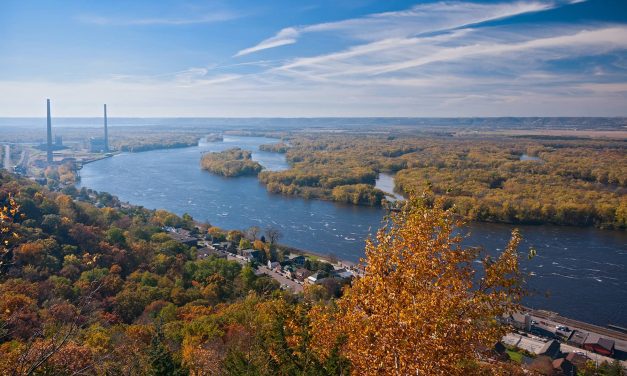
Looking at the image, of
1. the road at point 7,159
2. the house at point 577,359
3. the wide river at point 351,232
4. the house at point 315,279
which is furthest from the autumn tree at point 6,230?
the road at point 7,159

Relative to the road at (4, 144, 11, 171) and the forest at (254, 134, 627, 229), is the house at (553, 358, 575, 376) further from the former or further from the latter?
the road at (4, 144, 11, 171)

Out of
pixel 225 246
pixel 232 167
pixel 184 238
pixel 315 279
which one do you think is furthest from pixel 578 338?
pixel 232 167

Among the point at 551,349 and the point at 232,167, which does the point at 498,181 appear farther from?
the point at 551,349

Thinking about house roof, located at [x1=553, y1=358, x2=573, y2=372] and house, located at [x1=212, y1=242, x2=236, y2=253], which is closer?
house roof, located at [x1=553, y1=358, x2=573, y2=372]

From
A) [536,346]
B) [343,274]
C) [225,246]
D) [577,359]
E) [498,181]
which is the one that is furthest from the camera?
[498,181]

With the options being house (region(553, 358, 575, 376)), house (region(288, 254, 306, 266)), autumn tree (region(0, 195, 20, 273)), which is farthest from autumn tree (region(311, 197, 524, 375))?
house (region(288, 254, 306, 266))

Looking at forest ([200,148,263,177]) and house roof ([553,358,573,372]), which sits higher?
forest ([200,148,263,177])
